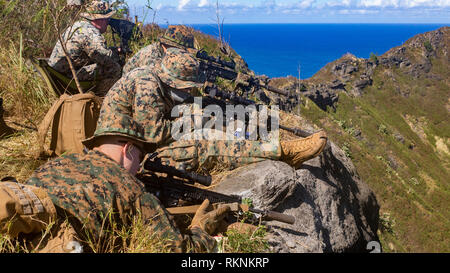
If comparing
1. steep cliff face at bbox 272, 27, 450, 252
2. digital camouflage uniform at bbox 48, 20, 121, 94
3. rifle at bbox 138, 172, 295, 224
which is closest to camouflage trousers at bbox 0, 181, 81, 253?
rifle at bbox 138, 172, 295, 224

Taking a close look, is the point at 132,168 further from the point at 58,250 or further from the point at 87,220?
the point at 58,250

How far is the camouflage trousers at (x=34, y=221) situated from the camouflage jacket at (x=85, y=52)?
4.02 metres

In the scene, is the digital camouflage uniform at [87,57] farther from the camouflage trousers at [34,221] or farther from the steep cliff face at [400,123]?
the steep cliff face at [400,123]

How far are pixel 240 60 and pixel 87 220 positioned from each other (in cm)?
1408

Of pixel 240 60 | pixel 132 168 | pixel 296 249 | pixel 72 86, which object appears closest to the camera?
pixel 132 168

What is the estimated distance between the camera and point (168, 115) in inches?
197

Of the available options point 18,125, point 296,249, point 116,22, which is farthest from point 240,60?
point 296,249

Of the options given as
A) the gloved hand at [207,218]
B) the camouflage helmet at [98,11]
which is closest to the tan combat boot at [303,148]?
the gloved hand at [207,218]

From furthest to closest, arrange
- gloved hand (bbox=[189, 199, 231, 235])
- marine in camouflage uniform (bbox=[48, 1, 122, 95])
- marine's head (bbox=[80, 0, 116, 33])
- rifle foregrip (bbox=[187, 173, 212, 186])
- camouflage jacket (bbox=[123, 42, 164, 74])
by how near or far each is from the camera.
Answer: marine's head (bbox=[80, 0, 116, 33]) → camouflage jacket (bbox=[123, 42, 164, 74]) → marine in camouflage uniform (bbox=[48, 1, 122, 95]) → rifle foregrip (bbox=[187, 173, 212, 186]) → gloved hand (bbox=[189, 199, 231, 235])

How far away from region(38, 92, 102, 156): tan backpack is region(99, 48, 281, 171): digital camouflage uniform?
298mm

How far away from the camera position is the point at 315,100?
38.6m

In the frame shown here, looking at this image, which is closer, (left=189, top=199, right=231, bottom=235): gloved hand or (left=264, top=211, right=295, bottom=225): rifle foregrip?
(left=189, top=199, right=231, bottom=235): gloved hand

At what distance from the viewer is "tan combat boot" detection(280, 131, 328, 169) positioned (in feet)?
16.3

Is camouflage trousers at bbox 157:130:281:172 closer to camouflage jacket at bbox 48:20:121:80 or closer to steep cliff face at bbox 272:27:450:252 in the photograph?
camouflage jacket at bbox 48:20:121:80
